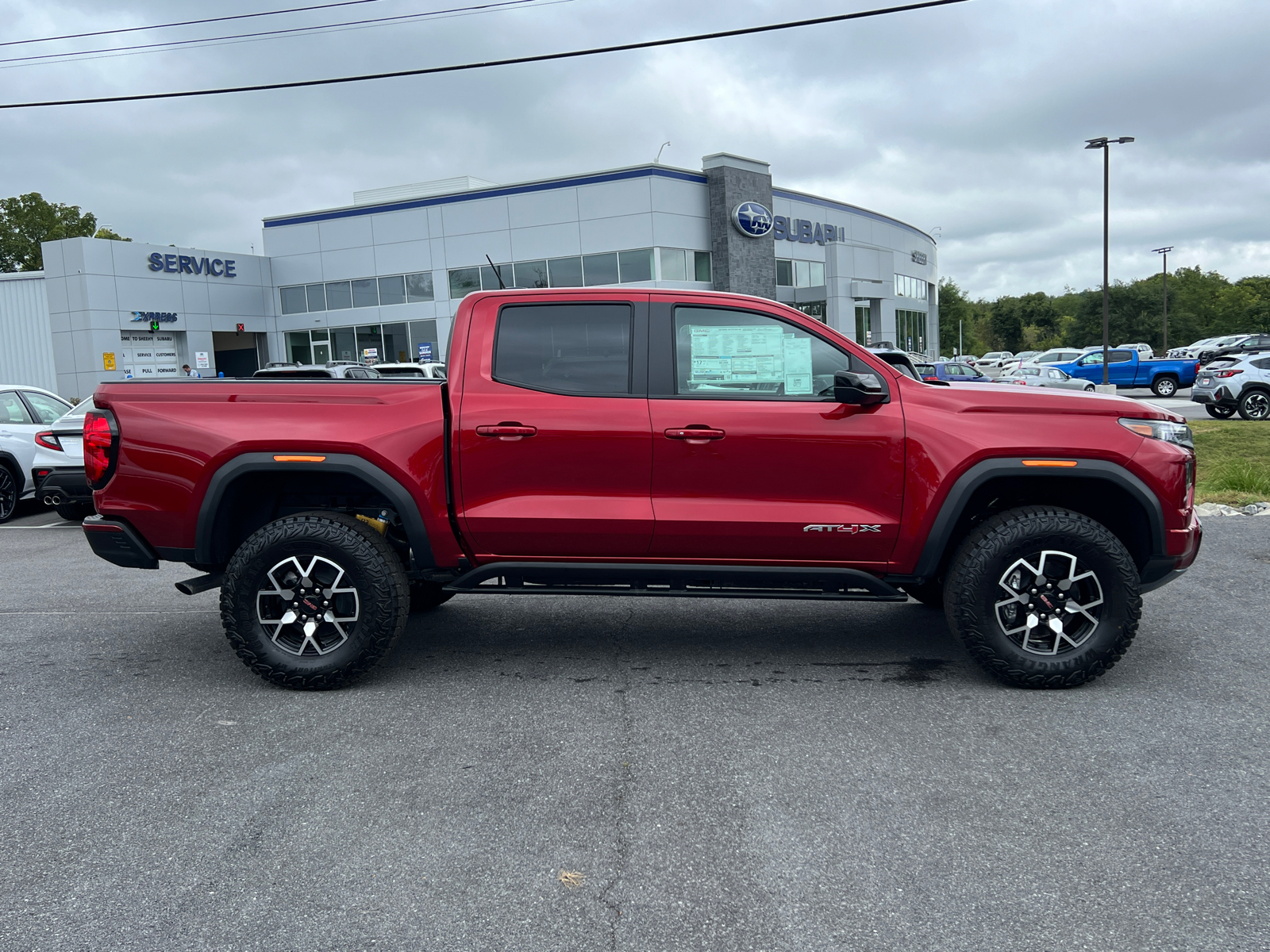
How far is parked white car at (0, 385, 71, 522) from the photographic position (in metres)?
11.1

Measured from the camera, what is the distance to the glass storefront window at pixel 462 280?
1496 inches

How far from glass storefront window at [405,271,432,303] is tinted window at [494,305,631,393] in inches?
1391

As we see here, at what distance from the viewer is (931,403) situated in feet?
15.1

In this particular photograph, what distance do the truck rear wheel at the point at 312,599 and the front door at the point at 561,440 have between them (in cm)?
53

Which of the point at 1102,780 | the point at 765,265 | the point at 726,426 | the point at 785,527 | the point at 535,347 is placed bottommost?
the point at 1102,780

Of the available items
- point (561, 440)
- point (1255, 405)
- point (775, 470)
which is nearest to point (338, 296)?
point (1255, 405)

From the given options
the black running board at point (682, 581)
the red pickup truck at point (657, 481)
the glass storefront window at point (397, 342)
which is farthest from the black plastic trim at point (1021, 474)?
the glass storefront window at point (397, 342)

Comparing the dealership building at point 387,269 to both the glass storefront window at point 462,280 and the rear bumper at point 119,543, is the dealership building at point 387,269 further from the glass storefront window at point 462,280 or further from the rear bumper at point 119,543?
the rear bumper at point 119,543

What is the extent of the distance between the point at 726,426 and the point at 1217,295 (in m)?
120

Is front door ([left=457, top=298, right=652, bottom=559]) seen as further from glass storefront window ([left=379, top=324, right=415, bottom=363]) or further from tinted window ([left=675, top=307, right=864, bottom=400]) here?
glass storefront window ([left=379, top=324, right=415, bottom=363])

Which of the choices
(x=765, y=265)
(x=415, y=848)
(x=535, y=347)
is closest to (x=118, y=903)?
(x=415, y=848)

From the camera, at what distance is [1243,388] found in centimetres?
2041

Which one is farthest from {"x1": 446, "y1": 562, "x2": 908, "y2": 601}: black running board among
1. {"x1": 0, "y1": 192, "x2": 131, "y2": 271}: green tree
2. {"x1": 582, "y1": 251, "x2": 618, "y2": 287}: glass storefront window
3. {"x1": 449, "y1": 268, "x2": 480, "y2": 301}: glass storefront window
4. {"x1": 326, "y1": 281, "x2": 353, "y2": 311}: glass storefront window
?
{"x1": 0, "y1": 192, "x2": 131, "y2": 271}: green tree

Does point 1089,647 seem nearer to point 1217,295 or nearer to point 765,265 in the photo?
point 765,265
